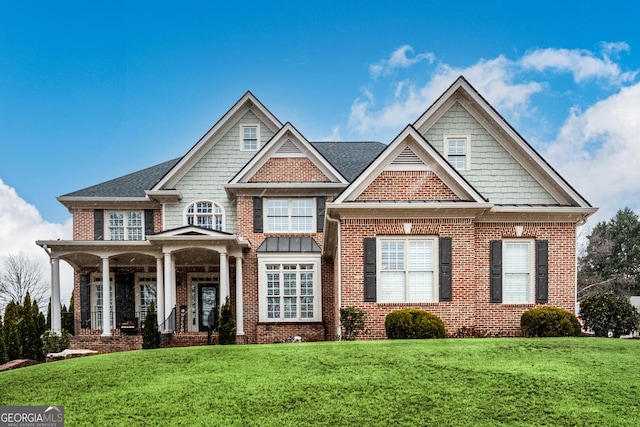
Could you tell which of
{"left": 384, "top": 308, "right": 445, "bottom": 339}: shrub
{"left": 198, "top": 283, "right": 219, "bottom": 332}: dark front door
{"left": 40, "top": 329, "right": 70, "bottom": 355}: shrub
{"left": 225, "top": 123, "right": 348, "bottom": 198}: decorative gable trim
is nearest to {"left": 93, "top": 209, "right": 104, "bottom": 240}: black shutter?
{"left": 198, "top": 283, "right": 219, "bottom": 332}: dark front door

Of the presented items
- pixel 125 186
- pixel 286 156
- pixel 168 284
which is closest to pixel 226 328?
pixel 168 284

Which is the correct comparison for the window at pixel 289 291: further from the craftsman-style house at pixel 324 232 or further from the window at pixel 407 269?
the window at pixel 407 269

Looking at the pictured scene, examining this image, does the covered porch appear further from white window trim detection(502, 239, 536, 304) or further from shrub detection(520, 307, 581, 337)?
shrub detection(520, 307, 581, 337)

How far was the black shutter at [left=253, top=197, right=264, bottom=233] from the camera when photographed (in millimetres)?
21609

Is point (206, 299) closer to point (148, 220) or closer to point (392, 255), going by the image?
point (148, 220)

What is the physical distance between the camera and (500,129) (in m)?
17.4

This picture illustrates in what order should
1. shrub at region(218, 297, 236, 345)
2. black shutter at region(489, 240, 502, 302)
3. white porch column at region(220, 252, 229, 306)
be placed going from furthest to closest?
white porch column at region(220, 252, 229, 306) → shrub at region(218, 297, 236, 345) → black shutter at region(489, 240, 502, 302)

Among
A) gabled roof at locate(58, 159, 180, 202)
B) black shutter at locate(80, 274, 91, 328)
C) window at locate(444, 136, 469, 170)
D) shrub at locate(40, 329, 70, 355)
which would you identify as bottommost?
shrub at locate(40, 329, 70, 355)

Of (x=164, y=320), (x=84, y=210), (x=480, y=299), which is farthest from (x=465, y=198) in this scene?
(x=84, y=210)

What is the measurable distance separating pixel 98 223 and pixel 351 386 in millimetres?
17219

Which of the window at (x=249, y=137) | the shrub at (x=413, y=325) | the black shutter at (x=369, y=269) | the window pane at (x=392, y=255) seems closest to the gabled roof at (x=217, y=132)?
the window at (x=249, y=137)

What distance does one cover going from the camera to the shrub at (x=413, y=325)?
13.8 meters

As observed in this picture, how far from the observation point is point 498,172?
57.7 ft

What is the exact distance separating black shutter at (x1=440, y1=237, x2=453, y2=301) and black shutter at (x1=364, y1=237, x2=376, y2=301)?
1.79 metres
